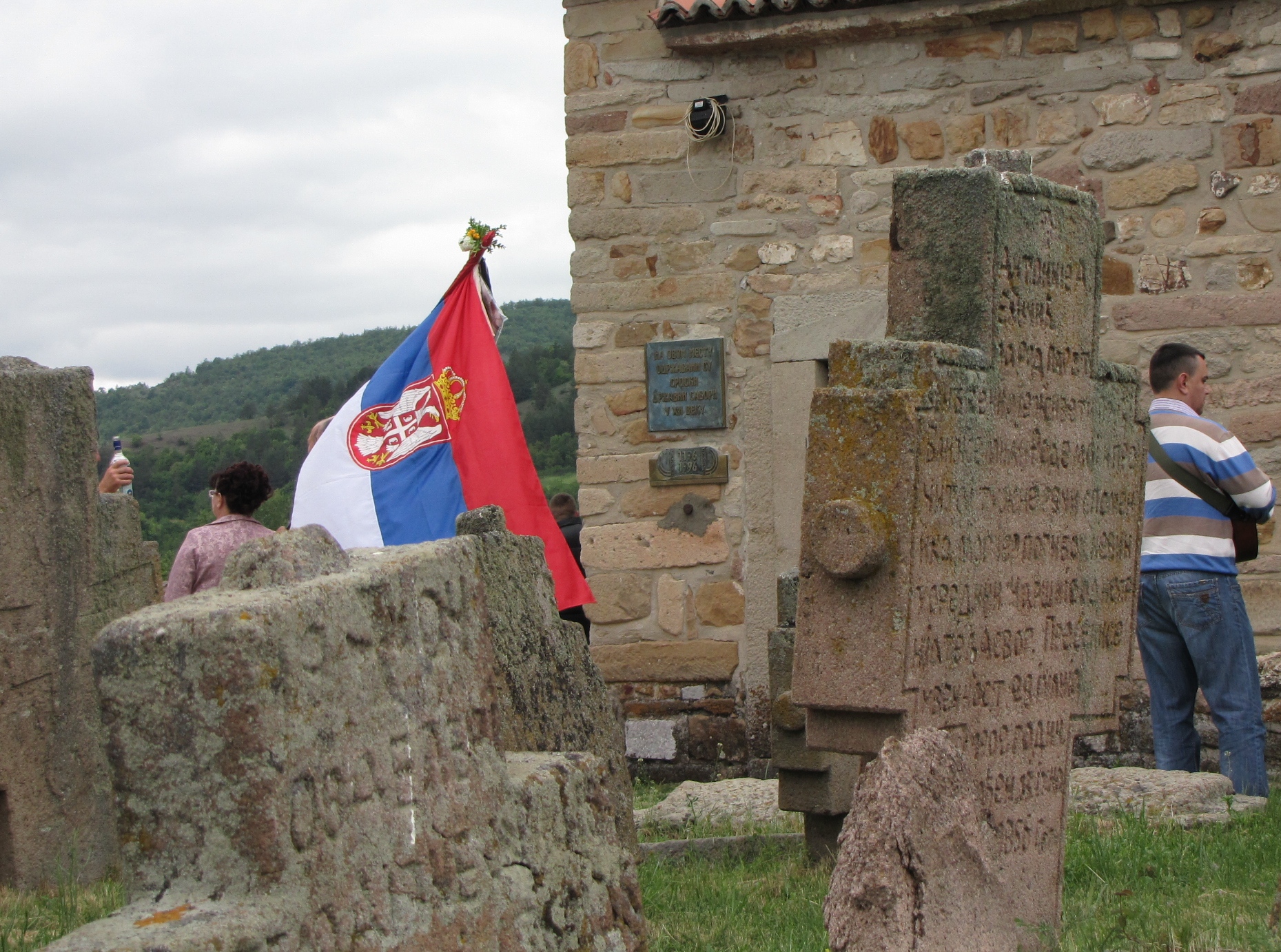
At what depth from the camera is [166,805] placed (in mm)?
1571

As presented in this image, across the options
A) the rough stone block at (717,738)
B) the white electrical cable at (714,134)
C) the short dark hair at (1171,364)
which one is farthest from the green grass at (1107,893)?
the white electrical cable at (714,134)

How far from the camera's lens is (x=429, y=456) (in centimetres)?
741

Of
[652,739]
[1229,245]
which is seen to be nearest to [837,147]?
[1229,245]

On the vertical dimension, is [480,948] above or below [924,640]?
below

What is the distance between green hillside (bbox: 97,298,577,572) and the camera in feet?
66.5

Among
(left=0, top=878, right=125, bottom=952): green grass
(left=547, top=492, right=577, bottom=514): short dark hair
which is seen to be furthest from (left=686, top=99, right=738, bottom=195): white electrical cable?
(left=0, top=878, right=125, bottom=952): green grass

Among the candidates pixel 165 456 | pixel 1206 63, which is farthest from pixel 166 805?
pixel 165 456

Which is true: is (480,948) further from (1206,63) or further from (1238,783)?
(1206,63)

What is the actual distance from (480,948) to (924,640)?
57.3 inches

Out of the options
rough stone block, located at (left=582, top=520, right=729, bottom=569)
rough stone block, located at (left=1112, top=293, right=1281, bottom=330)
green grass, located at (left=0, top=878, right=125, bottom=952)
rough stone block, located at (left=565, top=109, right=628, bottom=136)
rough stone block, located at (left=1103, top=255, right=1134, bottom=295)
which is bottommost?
green grass, located at (left=0, top=878, right=125, bottom=952)

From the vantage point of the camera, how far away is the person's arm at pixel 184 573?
4965mm

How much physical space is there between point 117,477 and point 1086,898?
3927mm

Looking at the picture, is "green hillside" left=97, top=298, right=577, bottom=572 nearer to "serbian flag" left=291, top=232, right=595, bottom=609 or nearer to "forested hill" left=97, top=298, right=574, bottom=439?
"forested hill" left=97, top=298, right=574, bottom=439

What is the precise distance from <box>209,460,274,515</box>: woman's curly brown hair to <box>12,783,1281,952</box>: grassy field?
1629 millimetres
